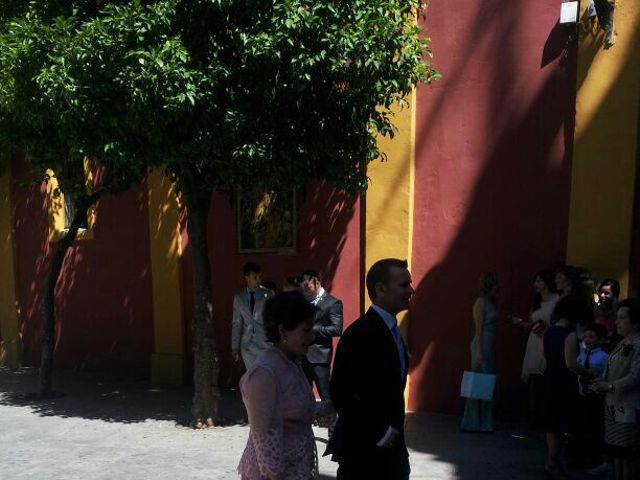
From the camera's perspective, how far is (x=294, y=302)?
285 cm

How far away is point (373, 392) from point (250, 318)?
384 centimetres

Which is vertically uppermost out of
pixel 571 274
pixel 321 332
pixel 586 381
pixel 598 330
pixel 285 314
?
pixel 571 274

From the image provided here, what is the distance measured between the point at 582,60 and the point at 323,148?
2784mm

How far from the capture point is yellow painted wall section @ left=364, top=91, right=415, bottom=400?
711 centimetres

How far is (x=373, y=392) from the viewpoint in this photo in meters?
2.98

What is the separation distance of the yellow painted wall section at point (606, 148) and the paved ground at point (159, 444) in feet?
6.68

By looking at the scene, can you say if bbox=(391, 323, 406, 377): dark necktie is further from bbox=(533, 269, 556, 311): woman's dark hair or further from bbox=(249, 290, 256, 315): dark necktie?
bbox=(249, 290, 256, 315): dark necktie

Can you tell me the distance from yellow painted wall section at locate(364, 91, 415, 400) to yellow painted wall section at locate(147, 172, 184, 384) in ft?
10.3

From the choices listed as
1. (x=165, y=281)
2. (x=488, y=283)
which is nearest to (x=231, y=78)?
(x=488, y=283)

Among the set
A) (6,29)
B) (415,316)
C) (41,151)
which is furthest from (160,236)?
(415,316)

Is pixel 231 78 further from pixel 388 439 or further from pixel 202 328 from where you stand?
pixel 388 439

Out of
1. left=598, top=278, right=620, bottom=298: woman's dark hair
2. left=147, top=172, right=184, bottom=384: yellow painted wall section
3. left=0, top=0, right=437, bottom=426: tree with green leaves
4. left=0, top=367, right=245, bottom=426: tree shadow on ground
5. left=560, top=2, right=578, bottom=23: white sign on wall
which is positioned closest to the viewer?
left=0, top=0, right=437, bottom=426: tree with green leaves

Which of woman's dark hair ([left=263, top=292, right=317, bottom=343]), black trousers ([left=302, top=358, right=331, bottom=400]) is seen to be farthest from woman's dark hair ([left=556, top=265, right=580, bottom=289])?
woman's dark hair ([left=263, top=292, right=317, bottom=343])

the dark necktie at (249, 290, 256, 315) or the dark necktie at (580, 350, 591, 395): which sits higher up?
the dark necktie at (249, 290, 256, 315)
